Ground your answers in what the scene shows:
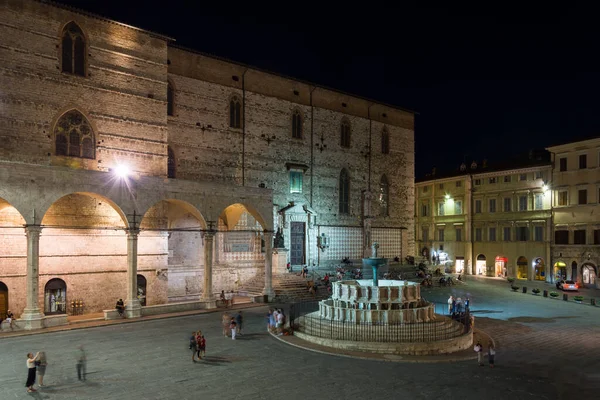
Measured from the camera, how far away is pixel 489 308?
89.5 feet

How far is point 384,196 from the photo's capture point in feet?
141

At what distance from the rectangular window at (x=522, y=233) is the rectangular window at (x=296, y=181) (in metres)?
21.5

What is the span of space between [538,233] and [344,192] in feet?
58.0

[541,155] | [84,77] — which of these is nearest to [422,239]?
[541,155]

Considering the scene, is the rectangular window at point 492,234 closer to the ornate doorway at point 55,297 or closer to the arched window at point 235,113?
→ the arched window at point 235,113

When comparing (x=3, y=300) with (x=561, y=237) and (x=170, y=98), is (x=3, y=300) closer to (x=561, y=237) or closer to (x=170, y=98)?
(x=170, y=98)

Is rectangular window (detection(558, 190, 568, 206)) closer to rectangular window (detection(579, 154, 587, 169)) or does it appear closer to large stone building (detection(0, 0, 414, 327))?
rectangular window (detection(579, 154, 587, 169))

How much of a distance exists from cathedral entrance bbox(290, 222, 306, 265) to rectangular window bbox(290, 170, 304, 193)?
2490 mm

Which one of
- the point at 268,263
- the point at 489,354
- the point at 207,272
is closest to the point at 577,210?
the point at 268,263

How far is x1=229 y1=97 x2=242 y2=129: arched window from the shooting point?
33.1 meters

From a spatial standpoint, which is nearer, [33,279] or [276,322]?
[276,322]

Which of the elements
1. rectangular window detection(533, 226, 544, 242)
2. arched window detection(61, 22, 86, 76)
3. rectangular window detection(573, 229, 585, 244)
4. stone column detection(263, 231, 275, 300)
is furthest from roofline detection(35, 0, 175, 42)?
rectangular window detection(533, 226, 544, 242)

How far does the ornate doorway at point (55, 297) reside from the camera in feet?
77.5

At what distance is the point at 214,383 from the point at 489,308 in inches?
745
